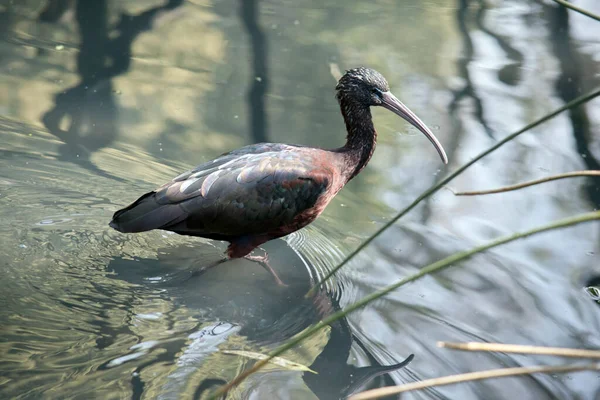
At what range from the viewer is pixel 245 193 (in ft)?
13.4

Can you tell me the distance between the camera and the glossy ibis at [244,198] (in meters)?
4.04

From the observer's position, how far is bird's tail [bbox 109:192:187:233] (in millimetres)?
Result: 3971

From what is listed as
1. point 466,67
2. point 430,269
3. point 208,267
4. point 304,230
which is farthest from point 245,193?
point 466,67

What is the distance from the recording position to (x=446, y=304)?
13.5 feet

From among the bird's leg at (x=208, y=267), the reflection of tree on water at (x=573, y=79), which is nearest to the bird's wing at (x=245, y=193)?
the bird's leg at (x=208, y=267)

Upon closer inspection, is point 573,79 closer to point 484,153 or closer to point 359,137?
point 359,137

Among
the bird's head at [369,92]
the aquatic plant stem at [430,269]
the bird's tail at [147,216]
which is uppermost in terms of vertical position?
the aquatic plant stem at [430,269]

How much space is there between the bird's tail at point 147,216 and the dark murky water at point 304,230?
0.32 metres

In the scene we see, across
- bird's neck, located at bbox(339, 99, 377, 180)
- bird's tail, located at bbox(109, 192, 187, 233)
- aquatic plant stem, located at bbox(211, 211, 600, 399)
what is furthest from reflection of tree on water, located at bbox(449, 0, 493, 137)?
aquatic plant stem, located at bbox(211, 211, 600, 399)

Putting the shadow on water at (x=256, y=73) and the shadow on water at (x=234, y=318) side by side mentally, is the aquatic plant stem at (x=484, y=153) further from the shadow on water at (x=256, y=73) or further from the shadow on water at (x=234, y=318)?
the shadow on water at (x=256, y=73)

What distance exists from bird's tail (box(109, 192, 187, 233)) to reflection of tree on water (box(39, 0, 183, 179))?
1.12 meters

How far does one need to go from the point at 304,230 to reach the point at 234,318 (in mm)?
1143

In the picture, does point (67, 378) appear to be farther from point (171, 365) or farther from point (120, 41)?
point (120, 41)

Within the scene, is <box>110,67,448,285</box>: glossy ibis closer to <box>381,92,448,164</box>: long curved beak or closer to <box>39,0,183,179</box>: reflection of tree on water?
<box>381,92,448,164</box>: long curved beak
